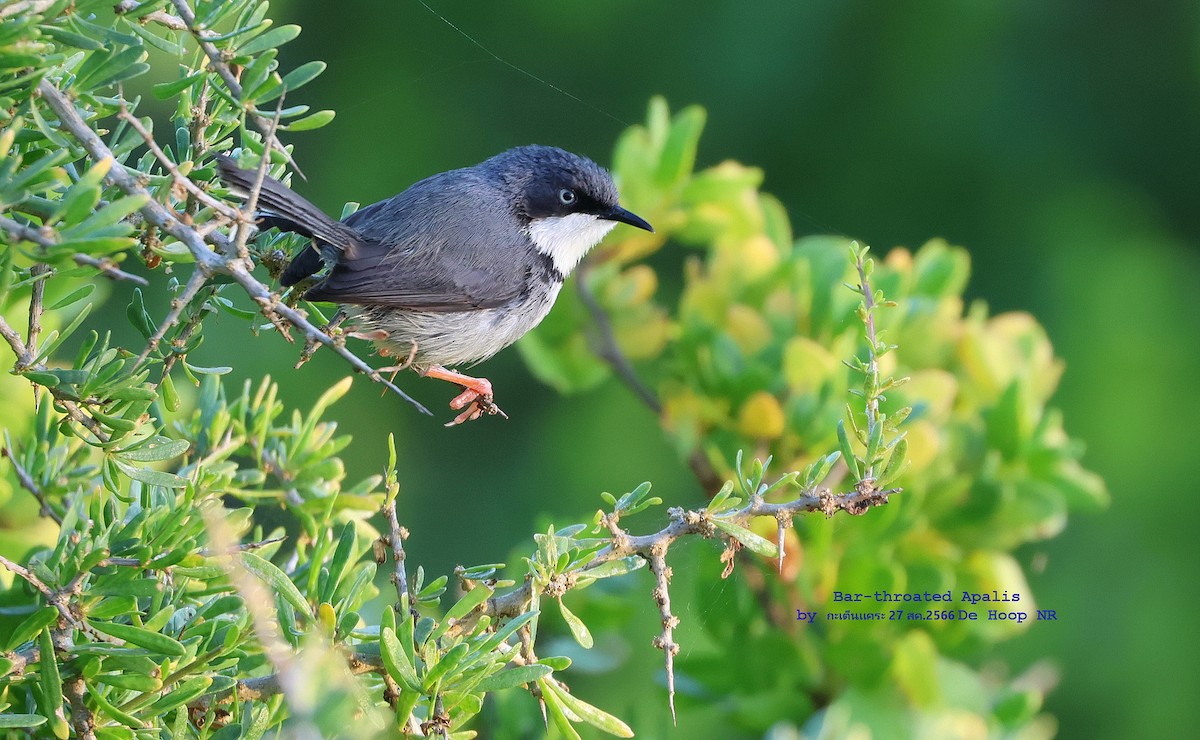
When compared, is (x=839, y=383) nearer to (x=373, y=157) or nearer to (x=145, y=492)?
(x=145, y=492)

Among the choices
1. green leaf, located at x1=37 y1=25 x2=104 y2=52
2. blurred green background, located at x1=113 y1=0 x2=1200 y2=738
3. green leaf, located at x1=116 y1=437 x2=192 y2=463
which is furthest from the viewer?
blurred green background, located at x1=113 y1=0 x2=1200 y2=738

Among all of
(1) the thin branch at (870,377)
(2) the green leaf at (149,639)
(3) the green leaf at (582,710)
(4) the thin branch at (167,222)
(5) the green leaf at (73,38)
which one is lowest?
(2) the green leaf at (149,639)

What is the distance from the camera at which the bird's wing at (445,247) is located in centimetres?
275

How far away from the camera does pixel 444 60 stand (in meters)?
6.22

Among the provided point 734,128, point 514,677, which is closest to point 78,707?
point 514,677

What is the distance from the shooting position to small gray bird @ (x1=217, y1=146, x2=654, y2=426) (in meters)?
2.76

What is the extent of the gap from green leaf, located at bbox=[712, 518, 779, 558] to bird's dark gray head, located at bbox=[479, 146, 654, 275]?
1.64 m

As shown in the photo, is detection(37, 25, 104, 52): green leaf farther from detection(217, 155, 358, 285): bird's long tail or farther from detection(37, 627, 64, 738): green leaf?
detection(37, 627, 64, 738): green leaf

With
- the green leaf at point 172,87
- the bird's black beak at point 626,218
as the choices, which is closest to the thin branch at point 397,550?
the green leaf at point 172,87

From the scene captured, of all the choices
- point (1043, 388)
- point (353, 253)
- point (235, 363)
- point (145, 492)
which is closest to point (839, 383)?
point (1043, 388)

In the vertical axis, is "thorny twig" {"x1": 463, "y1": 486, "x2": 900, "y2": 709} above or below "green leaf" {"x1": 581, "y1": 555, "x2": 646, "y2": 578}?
above

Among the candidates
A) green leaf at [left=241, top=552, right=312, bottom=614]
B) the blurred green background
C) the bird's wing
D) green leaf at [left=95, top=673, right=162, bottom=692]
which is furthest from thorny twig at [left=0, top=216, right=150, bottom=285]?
the blurred green background

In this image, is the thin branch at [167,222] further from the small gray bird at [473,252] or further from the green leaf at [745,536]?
the small gray bird at [473,252]

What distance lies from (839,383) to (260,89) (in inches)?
50.9
